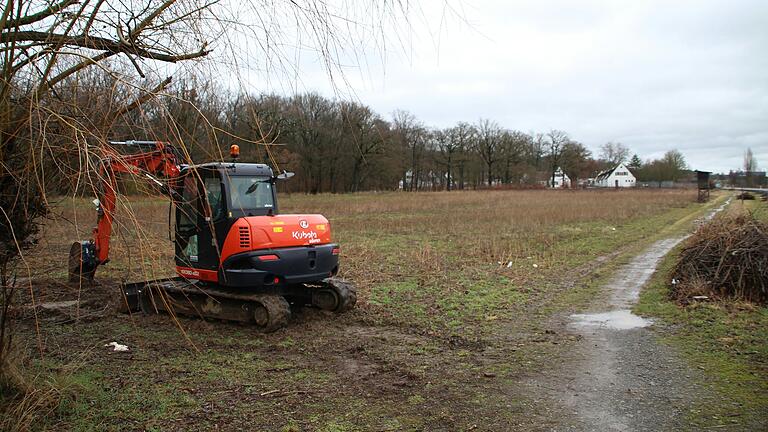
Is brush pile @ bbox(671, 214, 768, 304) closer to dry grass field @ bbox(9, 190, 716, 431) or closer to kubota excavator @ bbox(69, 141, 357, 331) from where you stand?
dry grass field @ bbox(9, 190, 716, 431)

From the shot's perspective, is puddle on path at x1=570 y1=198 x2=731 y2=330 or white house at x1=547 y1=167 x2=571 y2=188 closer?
puddle on path at x1=570 y1=198 x2=731 y2=330

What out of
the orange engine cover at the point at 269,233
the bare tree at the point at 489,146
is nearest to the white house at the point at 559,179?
the bare tree at the point at 489,146

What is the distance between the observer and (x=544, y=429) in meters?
4.57

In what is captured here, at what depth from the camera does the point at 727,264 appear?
927cm

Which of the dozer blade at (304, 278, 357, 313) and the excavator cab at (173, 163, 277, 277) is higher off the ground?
the excavator cab at (173, 163, 277, 277)

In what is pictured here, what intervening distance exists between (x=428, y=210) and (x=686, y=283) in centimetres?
2605

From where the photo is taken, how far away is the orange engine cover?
7.46 meters

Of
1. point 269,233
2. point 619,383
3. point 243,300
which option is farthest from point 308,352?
point 619,383

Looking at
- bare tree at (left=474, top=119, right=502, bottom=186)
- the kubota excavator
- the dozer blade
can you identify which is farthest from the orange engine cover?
bare tree at (left=474, top=119, right=502, bottom=186)

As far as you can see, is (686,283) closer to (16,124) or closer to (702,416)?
(702,416)

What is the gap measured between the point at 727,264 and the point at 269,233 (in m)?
7.46

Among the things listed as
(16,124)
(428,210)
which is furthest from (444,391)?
(428,210)

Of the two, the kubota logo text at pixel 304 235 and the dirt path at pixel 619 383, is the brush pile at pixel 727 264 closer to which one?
the dirt path at pixel 619 383

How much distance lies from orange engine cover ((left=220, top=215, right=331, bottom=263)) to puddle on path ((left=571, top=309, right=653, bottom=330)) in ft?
13.5
